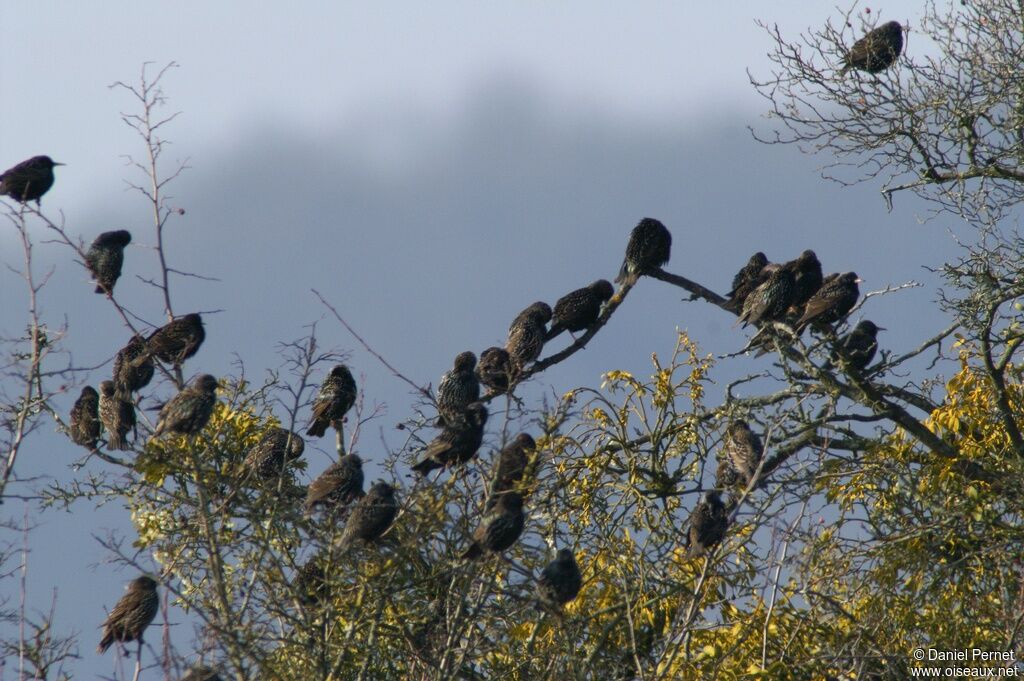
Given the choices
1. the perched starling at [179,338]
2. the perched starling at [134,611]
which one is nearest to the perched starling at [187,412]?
the perched starling at [179,338]

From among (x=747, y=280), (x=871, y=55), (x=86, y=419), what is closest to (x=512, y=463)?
(x=747, y=280)

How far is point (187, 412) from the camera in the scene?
8.98 m

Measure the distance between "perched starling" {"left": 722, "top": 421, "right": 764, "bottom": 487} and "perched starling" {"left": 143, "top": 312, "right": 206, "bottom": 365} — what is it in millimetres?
4120

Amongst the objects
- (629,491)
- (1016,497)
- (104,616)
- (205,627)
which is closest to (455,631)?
(205,627)

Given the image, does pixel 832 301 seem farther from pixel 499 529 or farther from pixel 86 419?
pixel 86 419

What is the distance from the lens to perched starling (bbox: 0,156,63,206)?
12000mm

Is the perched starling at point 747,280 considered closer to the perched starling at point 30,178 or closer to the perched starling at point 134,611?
the perched starling at point 134,611

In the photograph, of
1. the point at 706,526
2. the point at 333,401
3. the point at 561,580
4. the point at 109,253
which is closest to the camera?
the point at 561,580

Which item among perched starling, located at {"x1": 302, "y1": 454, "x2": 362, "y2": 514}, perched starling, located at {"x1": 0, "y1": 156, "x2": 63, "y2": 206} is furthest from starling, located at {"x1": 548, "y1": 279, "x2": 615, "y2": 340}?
perched starling, located at {"x1": 0, "y1": 156, "x2": 63, "y2": 206}

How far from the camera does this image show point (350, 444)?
31.3 feet

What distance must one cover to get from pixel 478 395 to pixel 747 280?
2.27m

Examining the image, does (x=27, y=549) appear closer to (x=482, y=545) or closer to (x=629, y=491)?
(x=482, y=545)

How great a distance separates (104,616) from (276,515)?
2.64m

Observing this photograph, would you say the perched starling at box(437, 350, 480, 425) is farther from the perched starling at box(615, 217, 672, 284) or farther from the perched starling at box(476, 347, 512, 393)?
the perched starling at box(615, 217, 672, 284)
